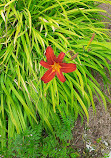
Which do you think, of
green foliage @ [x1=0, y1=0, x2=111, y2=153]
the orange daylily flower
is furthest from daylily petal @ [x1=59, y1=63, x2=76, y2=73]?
green foliage @ [x1=0, y1=0, x2=111, y2=153]

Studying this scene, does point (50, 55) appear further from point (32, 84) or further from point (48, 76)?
point (32, 84)

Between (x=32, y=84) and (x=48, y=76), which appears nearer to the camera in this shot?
(x=48, y=76)

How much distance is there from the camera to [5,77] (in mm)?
1933

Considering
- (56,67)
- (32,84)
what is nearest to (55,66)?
(56,67)

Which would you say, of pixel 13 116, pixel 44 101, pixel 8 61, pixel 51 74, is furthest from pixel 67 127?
pixel 8 61

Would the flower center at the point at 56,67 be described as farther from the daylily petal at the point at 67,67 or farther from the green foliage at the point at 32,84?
the green foliage at the point at 32,84

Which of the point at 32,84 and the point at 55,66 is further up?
the point at 55,66

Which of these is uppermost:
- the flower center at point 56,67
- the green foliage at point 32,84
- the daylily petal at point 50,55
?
the daylily petal at point 50,55

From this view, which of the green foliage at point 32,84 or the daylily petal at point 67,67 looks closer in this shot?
the daylily petal at point 67,67

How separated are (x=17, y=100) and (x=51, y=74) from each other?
0.68 meters

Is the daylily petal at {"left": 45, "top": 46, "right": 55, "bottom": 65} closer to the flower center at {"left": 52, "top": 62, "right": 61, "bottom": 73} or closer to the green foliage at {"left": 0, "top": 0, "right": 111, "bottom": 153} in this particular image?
the flower center at {"left": 52, "top": 62, "right": 61, "bottom": 73}

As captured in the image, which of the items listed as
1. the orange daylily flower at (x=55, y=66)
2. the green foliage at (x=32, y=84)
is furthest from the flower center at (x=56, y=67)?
the green foliage at (x=32, y=84)

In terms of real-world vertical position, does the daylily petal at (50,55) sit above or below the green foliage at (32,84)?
above

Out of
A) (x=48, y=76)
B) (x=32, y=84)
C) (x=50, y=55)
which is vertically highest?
(x=50, y=55)
